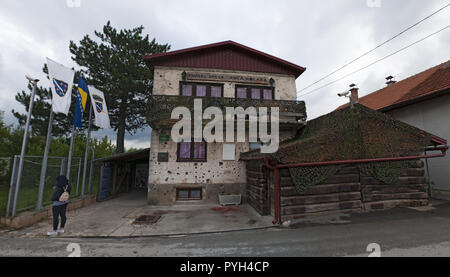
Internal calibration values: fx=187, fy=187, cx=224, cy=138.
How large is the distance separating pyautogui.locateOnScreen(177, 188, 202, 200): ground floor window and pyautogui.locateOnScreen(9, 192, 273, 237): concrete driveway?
0.70 metres

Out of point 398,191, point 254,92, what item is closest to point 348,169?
point 398,191

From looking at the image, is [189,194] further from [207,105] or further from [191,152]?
[207,105]

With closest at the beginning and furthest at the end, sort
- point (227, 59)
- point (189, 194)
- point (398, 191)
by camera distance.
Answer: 1. point (398, 191)
2. point (189, 194)
3. point (227, 59)

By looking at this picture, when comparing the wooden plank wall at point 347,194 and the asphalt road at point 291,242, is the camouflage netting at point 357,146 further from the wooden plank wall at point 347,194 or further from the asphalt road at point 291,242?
the asphalt road at point 291,242

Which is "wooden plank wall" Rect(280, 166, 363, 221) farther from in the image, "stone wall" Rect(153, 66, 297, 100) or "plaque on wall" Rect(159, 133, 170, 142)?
A: "plaque on wall" Rect(159, 133, 170, 142)

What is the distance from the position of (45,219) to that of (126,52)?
1577 cm

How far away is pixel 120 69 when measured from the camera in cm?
1750

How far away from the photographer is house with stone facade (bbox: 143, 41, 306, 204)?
36.1ft

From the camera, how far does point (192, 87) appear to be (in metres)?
12.3

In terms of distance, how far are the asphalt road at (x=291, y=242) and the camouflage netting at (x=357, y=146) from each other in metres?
1.90

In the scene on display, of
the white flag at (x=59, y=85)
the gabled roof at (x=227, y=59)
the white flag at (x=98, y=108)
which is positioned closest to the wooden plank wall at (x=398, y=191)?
the gabled roof at (x=227, y=59)

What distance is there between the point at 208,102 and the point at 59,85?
22.4ft

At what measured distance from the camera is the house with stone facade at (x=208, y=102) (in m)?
11.0
